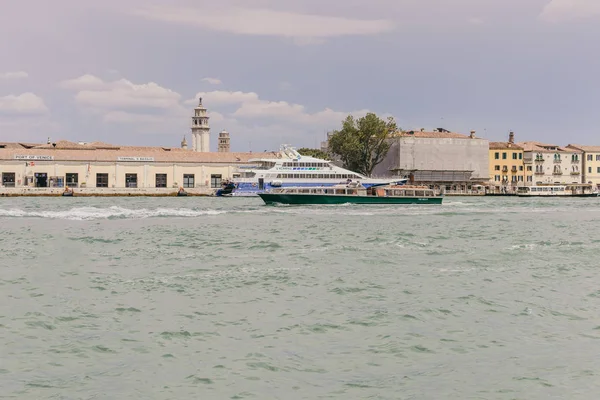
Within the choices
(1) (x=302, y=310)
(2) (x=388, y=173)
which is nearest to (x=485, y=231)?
(1) (x=302, y=310)

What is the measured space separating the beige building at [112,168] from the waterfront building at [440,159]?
19.0 meters

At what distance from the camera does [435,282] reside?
1427 cm

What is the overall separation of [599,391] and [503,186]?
288 ft

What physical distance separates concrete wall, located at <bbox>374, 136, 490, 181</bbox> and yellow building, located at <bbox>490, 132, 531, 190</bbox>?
9.68ft

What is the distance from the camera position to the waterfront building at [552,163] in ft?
314

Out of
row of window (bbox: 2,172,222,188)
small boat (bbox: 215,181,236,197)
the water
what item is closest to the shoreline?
small boat (bbox: 215,181,236,197)

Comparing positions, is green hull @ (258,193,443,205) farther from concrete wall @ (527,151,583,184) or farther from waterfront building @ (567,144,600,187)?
waterfront building @ (567,144,600,187)

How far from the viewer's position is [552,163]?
96938 millimetres

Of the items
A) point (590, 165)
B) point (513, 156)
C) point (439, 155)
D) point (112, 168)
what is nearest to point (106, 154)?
point (112, 168)

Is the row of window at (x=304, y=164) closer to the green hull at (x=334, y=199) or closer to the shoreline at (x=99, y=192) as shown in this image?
the shoreline at (x=99, y=192)

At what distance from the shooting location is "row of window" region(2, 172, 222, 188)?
78.7 m

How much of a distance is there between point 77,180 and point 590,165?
6599cm

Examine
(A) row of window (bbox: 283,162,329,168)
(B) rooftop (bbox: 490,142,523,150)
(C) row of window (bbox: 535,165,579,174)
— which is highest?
(B) rooftop (bbox: 490,142,523,150)

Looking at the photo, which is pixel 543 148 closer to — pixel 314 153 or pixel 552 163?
pixel 552 163
